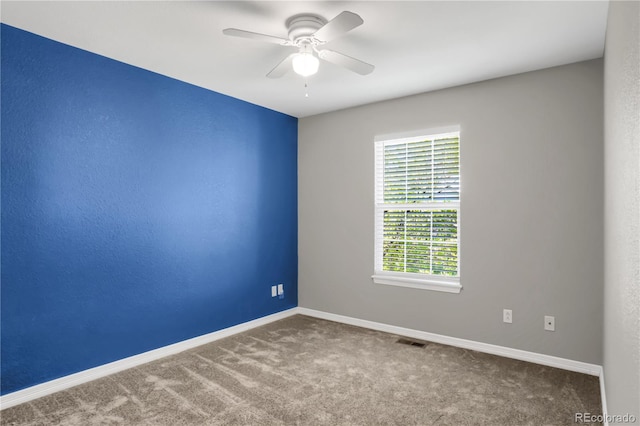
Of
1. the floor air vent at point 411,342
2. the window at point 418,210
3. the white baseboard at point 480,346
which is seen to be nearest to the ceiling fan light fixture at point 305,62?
the window at point 418,210

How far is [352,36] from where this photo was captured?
2658 millimetres

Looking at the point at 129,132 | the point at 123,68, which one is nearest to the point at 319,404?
the point at 129,132

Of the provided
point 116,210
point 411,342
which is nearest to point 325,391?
point 411,342

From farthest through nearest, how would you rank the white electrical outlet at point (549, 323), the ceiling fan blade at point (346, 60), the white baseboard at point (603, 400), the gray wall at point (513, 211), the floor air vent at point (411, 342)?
the floor air vent at point (411, 342), the white electrical outlet at point (549, 323), the gray wall at point (513, 211), the ceiling fan blade at point (346, 60), the white baseboard at point (603, 400)

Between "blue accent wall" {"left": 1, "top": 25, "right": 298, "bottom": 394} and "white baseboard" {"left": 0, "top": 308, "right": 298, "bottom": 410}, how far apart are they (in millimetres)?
57

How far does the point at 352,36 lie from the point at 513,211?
207cm

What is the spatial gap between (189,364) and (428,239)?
8.37 ft

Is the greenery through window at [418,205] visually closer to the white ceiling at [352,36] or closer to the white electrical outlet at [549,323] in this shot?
the white ceiling at [352,36]

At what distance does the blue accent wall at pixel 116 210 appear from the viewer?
8.49 ft

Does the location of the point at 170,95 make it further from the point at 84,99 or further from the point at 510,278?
the point at 510,278

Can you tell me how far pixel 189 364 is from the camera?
320 centimetres

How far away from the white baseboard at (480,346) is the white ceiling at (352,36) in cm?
246

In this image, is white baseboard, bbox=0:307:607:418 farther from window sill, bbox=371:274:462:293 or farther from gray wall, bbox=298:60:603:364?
window sill, bbox=371:274:462:293

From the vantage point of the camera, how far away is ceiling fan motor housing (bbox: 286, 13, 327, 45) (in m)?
2.40
